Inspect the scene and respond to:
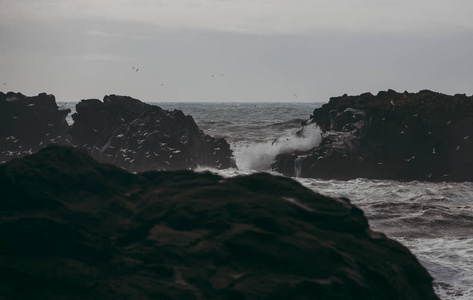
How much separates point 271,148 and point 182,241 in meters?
47.6

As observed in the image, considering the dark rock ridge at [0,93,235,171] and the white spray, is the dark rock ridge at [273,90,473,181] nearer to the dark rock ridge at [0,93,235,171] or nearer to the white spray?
the dark rock ridge at [0,93,235,171]

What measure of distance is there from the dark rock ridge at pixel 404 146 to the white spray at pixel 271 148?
27.9 ft

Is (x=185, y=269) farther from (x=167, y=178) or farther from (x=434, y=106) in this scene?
(x=434, y=106)

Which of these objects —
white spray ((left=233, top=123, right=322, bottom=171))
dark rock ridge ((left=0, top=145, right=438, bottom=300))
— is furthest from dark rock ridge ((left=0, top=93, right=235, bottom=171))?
dark rock ridge ((left=0, top=145, right=438, bottom=300))

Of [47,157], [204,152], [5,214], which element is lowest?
[204,152]

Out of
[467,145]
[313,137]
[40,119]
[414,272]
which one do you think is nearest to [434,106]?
[467,145]

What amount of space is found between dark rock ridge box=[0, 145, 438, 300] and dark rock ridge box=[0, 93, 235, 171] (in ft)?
103

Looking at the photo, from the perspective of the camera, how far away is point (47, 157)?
9844 mm

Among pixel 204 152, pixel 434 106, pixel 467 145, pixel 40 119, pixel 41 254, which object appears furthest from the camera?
pixel 40 119

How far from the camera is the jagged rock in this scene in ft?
138

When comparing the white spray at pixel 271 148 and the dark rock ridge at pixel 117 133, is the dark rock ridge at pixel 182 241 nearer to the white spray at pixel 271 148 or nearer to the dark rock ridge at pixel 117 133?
the dark rock ridge at pixel 117 133

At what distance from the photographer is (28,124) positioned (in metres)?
49.9

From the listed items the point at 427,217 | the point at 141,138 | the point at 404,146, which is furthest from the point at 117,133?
the point at 427,217

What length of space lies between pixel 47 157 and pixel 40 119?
42.6m
